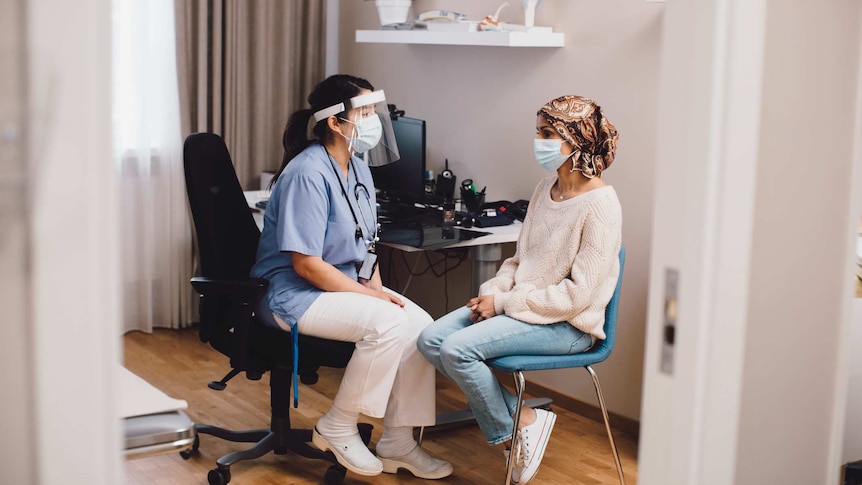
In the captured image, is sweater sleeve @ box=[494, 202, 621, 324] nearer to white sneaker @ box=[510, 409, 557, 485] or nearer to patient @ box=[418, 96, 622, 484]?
patient @ box=[418, 96, 622, 484]

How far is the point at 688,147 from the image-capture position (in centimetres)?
152

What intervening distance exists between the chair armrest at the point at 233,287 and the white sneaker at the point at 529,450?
87cm

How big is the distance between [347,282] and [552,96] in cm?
125

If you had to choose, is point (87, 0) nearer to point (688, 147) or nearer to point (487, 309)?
point (688, 147)

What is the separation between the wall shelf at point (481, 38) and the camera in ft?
11.1

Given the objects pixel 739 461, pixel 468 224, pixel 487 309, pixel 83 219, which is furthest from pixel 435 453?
pixel 83 219

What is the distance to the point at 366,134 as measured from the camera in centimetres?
295

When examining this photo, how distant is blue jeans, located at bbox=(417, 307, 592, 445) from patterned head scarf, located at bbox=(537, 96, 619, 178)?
49 cm

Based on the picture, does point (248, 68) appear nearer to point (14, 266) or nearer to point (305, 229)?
point (305, 229)

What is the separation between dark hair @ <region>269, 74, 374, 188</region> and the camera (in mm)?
2930

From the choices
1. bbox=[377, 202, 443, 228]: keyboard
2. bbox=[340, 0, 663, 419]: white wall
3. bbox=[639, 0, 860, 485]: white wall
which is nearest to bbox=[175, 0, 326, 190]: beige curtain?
bbox=[340, 0, 663, 419]: white wall

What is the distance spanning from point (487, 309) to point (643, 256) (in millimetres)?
748

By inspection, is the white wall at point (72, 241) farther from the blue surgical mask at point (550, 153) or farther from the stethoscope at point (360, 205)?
the blue surgical mask at point (550, 153)

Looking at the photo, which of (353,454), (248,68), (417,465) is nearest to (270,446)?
(353,454)
